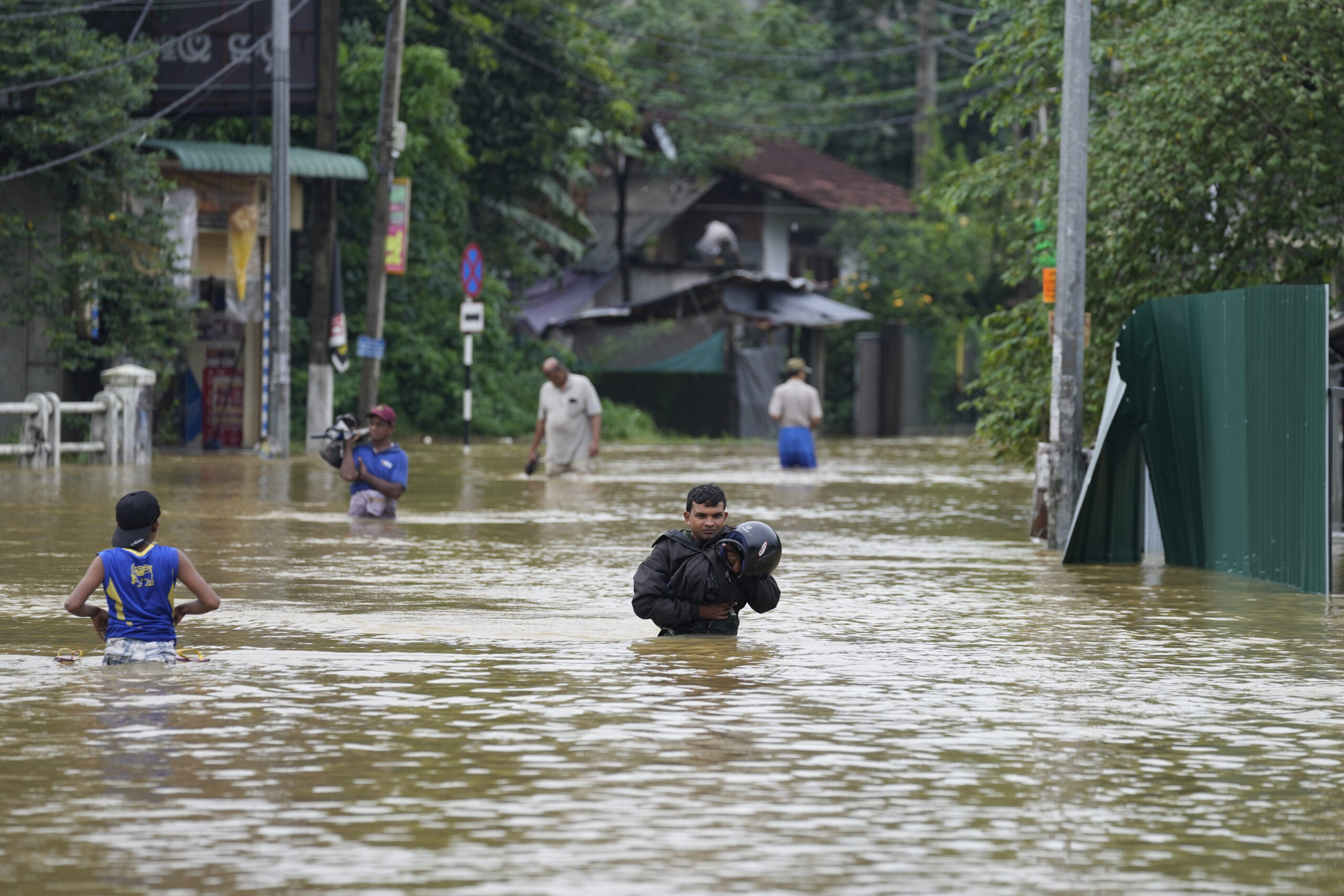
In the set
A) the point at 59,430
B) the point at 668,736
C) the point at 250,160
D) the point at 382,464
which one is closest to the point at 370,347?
the point at 250,160

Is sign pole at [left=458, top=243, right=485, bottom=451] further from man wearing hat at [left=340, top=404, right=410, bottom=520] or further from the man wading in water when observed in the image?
the man wading in water

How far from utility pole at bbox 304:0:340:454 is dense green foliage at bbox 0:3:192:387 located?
3.43 metres

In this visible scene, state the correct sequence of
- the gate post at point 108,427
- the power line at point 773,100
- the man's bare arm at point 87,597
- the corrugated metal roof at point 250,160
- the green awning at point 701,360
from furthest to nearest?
the power line at point 773,100, the green awning at point 701,360, the corrugated metal roof at point 250,160, the gate post at point 108,427, the man's bare arm at point 87,597

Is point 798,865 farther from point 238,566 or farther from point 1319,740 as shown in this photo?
point 238,566

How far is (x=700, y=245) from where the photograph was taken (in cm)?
5206

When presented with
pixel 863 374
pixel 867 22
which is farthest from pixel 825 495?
pixel 867 22

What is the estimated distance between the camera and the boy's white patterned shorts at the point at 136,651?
995 cm

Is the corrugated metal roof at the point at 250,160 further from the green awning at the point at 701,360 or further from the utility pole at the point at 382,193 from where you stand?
the green awning at the point at 701,360

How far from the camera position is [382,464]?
747 inches

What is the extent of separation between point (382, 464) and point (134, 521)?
9245 millimetres

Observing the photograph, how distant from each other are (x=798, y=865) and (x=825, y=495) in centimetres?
1885

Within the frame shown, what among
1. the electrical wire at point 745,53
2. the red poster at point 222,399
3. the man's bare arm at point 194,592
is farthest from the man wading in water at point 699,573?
the electrical wire at point 745,53

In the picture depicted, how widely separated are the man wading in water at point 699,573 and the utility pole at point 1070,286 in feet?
20.0

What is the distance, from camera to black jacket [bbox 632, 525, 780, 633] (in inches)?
441
